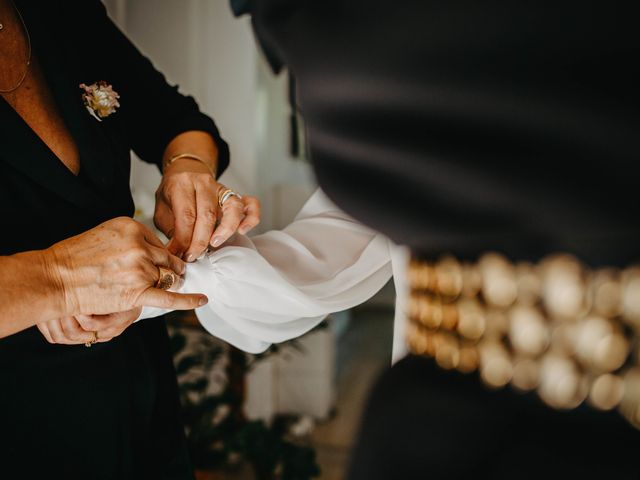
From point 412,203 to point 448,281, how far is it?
0.05 m

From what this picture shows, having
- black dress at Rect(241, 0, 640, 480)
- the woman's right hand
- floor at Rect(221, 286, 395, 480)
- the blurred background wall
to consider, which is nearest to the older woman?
the woman's right hand

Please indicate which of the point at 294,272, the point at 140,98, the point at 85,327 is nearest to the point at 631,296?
the point at 294,272

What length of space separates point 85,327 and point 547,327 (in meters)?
0.62

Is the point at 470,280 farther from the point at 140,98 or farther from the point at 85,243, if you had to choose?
the point at 140,98

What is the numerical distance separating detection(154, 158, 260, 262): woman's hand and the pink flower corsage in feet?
0.51

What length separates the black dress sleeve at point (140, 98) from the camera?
33.9 inches

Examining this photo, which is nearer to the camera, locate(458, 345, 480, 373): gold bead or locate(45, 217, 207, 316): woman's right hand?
locate(458, 345, 480, 373): gold bead

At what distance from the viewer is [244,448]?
157 cm

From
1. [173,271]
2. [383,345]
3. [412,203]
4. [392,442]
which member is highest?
[412,203]

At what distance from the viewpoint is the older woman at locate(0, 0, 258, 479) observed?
585 millimetres

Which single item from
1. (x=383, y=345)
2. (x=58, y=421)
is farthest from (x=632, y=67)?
(x=383, y=345)

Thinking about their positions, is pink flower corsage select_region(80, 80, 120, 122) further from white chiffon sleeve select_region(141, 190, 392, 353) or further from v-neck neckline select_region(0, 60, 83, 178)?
white chiffon sleeve select_region(141, 190, 392, 353)

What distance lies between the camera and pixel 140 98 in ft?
2.93

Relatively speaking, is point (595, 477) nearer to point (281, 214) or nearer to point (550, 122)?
point (550, 122)
